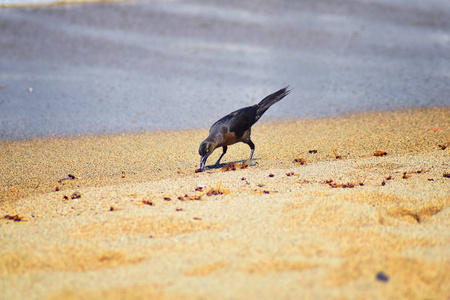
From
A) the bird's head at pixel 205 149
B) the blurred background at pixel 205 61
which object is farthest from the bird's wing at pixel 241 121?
the blurred background at pixel 205 61

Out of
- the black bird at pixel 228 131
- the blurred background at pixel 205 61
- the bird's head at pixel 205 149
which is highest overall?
the blurred background at pixel 205 61

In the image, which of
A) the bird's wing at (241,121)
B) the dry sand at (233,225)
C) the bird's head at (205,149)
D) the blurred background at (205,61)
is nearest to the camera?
the dry sand at (233,225)

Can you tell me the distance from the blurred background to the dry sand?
2.07m

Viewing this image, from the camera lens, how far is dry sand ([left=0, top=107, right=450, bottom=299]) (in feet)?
8.38

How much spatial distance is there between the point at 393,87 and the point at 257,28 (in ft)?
12.9

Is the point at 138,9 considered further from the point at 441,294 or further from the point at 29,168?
the point at 441,294

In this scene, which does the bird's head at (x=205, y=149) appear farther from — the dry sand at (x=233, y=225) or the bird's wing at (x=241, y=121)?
the bird's wing at (x=241, y=121)

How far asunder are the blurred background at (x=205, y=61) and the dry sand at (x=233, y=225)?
2068mm

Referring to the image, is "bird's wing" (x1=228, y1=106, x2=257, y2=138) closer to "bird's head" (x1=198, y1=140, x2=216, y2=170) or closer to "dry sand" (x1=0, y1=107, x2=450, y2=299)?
"bird's head" (x1=198, y1=140, x2=216, y2=170)

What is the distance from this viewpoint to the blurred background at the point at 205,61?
7789 mm

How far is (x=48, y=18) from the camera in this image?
11.7 m

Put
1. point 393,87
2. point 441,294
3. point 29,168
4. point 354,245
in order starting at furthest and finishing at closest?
point 393,87 < point 29,168 < point 354,245 < point 441,294

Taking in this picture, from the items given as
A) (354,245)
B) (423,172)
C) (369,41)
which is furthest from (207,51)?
(354,245)

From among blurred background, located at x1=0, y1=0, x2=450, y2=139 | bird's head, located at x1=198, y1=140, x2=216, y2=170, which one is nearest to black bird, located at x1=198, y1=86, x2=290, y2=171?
bird's head, located at x1=198, y1=140, x2=216, y2=170
